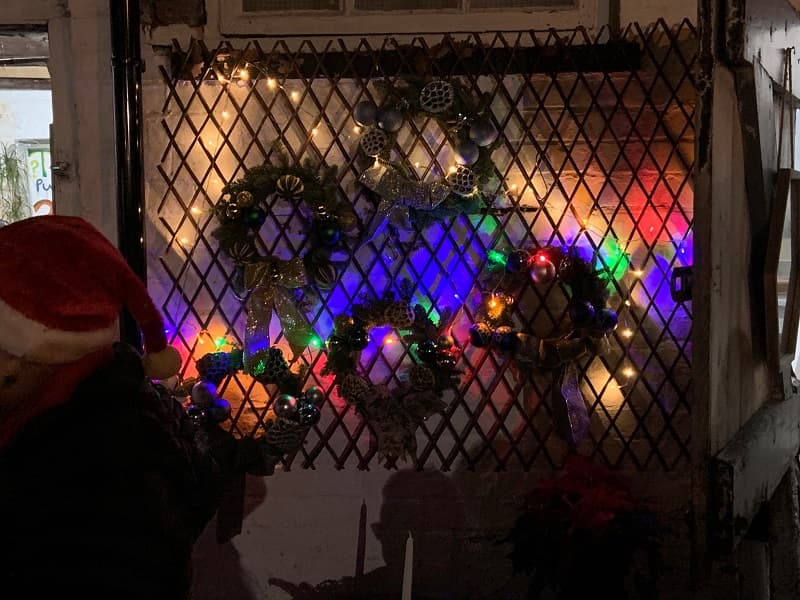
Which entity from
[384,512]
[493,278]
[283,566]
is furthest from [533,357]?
[283,566]

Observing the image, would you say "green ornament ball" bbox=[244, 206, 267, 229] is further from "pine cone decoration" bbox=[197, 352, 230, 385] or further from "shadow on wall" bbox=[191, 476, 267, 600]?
"shadow on wall" bbox=[191, 476, 267, 600]

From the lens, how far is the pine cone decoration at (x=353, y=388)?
2.34 metres

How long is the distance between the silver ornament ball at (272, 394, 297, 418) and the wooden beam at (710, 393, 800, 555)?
4.14 ft

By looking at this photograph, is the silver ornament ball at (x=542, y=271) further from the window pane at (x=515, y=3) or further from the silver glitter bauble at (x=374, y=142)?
the window pane at (x=515, y=3)

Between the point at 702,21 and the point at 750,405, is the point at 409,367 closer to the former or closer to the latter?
the point at 750,405

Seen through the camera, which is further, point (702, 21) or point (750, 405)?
point (750, 405)

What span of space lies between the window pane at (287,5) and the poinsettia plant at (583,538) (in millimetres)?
1665

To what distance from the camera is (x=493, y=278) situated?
7.79 feet

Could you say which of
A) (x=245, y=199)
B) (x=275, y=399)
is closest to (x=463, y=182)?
(x=245, y=199)

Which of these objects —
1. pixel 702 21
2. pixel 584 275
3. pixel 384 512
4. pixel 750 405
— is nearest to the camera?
pixel 702 21

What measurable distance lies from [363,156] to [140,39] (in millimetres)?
821

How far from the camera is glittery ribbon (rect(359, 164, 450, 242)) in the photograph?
7.57 ft

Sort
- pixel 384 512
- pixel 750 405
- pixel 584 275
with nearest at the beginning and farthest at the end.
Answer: pixel 750 405, pixel 584 275, pixel 384 512

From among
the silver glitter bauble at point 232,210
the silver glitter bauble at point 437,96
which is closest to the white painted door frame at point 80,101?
the silver glitter bauble at point 232,210
